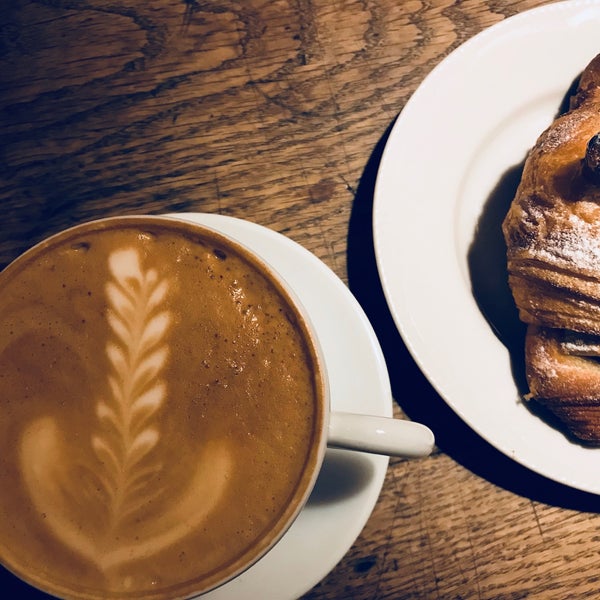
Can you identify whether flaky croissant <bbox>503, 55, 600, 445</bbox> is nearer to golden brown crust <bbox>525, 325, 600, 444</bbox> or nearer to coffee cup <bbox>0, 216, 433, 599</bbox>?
golden brown crust <bbox>525, 325, 600, 444</bbox>

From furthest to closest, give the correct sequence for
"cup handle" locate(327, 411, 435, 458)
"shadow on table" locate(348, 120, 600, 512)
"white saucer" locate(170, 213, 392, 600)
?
"shadow on table" locate(348, 120, 600, 512)
"white saucer" locate(170, 213, 392, 600)
"cup handle" locate(327, 411, 435, 458)

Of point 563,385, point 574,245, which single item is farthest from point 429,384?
point 574,245

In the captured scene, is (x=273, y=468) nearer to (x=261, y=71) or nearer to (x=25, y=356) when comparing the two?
(x=25, y=356)

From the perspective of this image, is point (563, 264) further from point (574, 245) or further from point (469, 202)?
point (469, 202)

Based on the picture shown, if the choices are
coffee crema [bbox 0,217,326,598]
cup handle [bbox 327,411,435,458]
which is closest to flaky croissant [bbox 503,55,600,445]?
cup handle [bbox 327,411,435,458]

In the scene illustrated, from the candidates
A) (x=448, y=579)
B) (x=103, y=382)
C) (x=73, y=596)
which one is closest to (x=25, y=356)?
(x=103, y=382)

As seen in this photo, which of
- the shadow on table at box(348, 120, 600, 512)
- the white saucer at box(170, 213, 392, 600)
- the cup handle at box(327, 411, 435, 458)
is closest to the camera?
the cup handle at box(327, 411, 435, 458)

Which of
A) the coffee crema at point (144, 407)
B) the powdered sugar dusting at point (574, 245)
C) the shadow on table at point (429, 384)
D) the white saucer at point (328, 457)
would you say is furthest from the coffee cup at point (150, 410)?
the powdered sugar dusting at point (574, 245)
